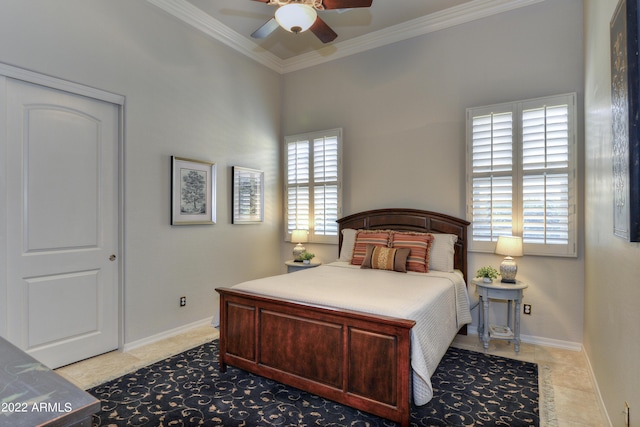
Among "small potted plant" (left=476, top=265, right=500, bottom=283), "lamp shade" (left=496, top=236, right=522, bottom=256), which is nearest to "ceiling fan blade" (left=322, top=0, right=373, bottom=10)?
"lamp shade" (left=496, top=236, right=522, bottom=256)

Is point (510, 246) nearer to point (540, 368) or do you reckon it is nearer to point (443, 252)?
point (443, 252)

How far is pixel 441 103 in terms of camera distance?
13.3 feet

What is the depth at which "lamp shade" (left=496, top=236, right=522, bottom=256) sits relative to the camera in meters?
3.31

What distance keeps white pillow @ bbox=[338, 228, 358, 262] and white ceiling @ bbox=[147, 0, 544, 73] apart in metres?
2.43

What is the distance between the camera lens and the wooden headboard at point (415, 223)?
12.6 ft

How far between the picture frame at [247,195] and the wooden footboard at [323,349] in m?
1.82

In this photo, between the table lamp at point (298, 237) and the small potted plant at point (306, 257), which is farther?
the table lamp at point (298, 237)

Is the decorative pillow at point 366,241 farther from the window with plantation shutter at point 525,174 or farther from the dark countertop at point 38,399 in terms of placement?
the dark countertop at point 38,399

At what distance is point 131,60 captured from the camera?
3.35 metres

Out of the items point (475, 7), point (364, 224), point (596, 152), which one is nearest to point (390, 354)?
point (596, 152)

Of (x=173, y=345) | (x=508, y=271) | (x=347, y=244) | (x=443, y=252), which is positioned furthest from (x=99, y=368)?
(x=508, y=271)

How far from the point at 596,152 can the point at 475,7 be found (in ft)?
7.26

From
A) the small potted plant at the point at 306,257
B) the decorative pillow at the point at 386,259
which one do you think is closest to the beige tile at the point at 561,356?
the decorative pillow at the point at 386,259

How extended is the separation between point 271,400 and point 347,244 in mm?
2211
